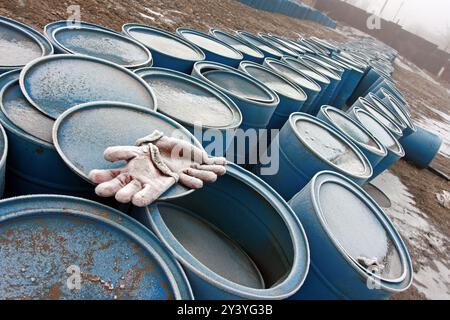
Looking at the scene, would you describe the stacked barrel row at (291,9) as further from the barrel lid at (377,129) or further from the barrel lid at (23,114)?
the barrel lid at (23,114)

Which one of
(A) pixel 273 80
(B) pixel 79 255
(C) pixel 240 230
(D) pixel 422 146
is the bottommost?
(D) pixel 422 146

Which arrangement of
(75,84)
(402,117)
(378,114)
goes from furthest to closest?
(402,117), (378,114), (75,84)

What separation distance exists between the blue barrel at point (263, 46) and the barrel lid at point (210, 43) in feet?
3.91

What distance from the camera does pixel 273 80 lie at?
16.8ft

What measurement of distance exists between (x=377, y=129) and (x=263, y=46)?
10.1 ft

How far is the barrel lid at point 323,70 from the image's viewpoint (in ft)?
22.5

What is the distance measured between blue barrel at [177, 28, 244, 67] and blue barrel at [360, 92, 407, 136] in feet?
9.24

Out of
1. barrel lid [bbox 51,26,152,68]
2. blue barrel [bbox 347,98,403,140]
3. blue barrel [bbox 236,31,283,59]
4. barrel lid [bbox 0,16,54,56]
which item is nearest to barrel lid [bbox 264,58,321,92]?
blue barrel [bbox 236,31,283,59]

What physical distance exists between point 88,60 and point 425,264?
5.50 m

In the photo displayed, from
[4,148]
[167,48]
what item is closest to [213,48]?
[167,48]

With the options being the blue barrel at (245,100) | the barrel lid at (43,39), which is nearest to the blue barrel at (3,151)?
the barrel lid at (43,39)

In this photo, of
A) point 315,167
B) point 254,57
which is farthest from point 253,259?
point 254,57

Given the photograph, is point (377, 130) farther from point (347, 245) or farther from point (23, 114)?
point (23, 114)

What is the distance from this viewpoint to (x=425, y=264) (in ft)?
16.0
